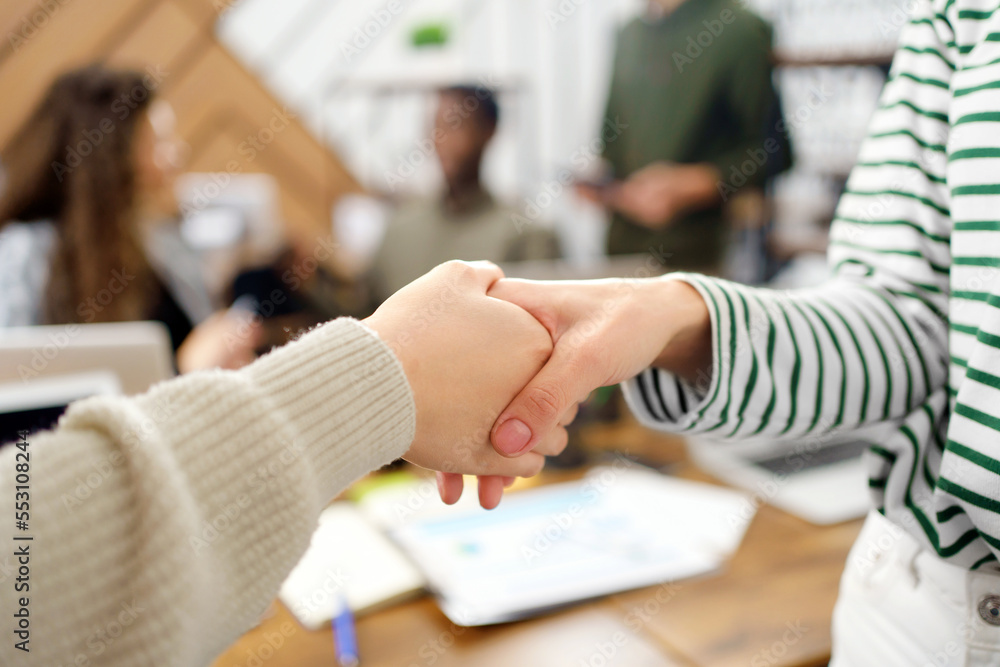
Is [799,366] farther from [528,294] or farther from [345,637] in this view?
[345,637]

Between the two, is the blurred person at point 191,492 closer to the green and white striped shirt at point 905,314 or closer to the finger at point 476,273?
the finger at point 476,273

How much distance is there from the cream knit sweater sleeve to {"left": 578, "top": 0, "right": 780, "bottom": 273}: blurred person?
1630 millimetres

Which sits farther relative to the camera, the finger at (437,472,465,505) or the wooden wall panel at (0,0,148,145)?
the wooden wall panel at (0,0,148,145)

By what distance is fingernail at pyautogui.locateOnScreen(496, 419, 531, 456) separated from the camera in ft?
2.18

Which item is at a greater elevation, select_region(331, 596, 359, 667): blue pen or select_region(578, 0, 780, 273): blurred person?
select_region(578, 0, 780, 273): blurred person

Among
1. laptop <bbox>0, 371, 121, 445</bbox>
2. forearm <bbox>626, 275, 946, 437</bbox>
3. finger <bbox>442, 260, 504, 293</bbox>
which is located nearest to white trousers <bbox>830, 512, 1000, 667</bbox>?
forearm <bbox>626, 275, 946, 437</bbox>

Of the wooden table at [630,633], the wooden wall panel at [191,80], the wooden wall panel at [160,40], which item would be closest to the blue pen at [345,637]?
the wooden table at [630,633]

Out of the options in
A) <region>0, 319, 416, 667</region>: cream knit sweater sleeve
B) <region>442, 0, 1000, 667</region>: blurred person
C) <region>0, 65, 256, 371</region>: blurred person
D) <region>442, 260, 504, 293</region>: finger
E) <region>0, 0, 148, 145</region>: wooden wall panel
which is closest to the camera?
<region>0, 319, 416, 667</region>: cream knit sweater sleeve

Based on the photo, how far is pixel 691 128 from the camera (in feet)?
6.96

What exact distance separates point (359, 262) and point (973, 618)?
3075 mm

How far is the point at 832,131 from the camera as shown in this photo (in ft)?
9.21

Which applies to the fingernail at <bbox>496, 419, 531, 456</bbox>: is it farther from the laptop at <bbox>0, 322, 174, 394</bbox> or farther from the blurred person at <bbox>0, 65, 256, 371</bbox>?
the blurred person at <bbox>0, 65, 256, 371</bbox>

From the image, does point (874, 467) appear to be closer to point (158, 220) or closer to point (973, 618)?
point (973, 618)

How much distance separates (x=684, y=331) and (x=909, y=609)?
32cm
